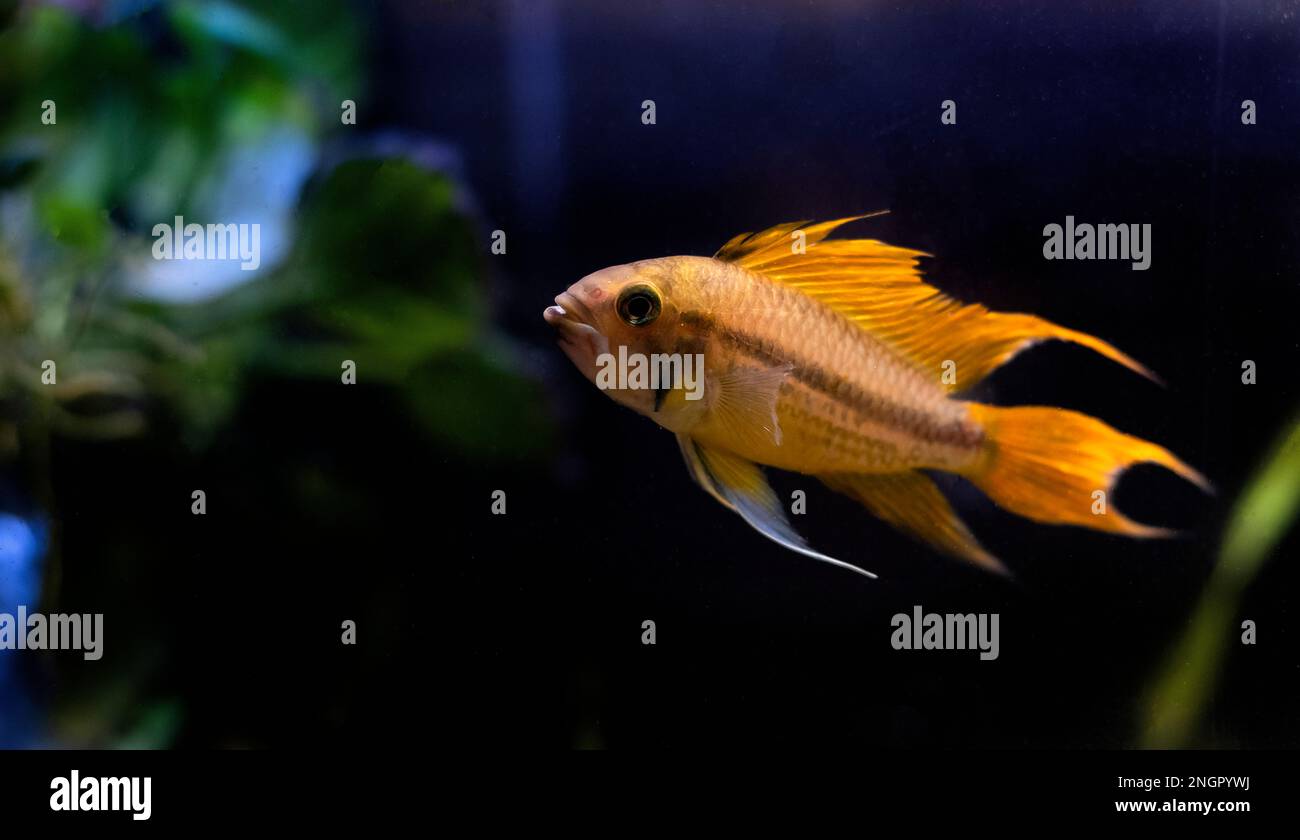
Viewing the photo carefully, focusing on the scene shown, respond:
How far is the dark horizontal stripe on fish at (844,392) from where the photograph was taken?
1.32 metres

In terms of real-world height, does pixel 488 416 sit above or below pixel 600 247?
below

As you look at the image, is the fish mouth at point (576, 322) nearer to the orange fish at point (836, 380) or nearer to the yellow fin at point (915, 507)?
the orange fish at point (836, 380)

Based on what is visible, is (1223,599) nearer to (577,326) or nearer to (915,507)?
(915,507)

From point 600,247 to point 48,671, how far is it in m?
1.17

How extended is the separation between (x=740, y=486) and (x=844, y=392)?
8.4 inches

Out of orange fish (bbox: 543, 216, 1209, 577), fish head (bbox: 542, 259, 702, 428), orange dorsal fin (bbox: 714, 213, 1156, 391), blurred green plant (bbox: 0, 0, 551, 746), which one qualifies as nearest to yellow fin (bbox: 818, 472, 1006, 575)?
orange fish (bbox: 543, 216, 1209, 577)

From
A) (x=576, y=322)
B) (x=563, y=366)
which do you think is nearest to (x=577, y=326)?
(x=576, y=322)

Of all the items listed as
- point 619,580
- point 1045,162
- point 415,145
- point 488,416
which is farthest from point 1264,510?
point 415,145

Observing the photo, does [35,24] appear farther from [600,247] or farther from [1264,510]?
[1264,510]

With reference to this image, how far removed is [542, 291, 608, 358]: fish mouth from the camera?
130 centimetres

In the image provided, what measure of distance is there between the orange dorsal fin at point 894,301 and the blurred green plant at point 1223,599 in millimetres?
416

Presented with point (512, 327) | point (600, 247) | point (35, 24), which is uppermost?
point (35, 24)

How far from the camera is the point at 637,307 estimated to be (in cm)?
130
